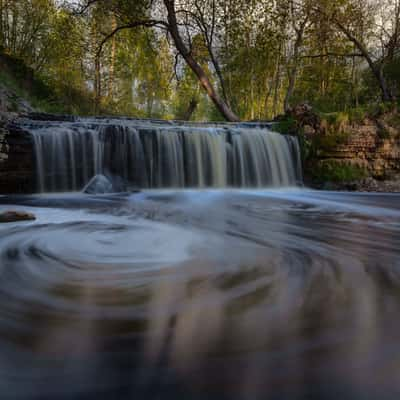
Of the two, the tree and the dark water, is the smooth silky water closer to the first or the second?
the dark water

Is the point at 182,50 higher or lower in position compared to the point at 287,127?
higher

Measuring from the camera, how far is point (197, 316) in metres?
1.31

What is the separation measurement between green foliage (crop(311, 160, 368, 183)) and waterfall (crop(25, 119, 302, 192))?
0.57 m

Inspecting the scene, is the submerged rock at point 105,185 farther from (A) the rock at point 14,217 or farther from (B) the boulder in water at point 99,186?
(A) the rock at point 14,217

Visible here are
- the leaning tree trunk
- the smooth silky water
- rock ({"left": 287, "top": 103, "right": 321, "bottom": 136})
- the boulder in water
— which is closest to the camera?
the smooth silky water

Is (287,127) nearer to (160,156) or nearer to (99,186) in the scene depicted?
(160,156)

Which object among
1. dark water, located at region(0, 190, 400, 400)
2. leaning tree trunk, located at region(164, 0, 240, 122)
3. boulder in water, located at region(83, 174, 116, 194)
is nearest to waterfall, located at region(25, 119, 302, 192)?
boulder in water, located at region(83, 174, 116, 194)

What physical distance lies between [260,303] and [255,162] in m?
7.47

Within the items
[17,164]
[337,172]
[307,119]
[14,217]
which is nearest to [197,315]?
[14,217]

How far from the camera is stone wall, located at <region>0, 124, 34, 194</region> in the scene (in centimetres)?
639

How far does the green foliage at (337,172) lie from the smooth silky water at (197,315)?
5.96 meters

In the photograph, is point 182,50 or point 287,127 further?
point 182,50

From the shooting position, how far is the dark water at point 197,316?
884 millimetres

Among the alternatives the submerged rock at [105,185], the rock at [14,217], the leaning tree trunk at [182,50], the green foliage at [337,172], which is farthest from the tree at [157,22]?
the rock at [14,217]
